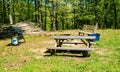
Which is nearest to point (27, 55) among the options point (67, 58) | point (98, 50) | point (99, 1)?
point (67, 58)

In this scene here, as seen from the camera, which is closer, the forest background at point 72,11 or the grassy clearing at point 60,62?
the grassy clearing at point 60,62

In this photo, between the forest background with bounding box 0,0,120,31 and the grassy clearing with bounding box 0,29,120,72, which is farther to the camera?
the forest background with bounding box 0,0,120,31

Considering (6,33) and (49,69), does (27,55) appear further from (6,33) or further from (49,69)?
(6,33)

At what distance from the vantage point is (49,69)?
9.66 metres

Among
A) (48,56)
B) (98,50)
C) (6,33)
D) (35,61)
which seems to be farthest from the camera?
(6,33)

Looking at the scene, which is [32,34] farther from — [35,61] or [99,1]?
[99,1]

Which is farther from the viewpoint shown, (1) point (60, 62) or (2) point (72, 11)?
(2) point (72, 11)

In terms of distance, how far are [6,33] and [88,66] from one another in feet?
47.0

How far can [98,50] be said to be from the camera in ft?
45.2

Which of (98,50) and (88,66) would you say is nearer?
(88,66)

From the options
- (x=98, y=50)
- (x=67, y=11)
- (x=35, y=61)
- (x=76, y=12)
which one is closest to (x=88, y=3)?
(x=76, y=12)

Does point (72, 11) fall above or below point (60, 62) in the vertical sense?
above

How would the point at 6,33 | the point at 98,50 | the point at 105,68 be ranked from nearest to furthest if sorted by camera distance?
the point at 105,68, the point at 98,50, the point at 6,33

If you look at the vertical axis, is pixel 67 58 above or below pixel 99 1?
below
